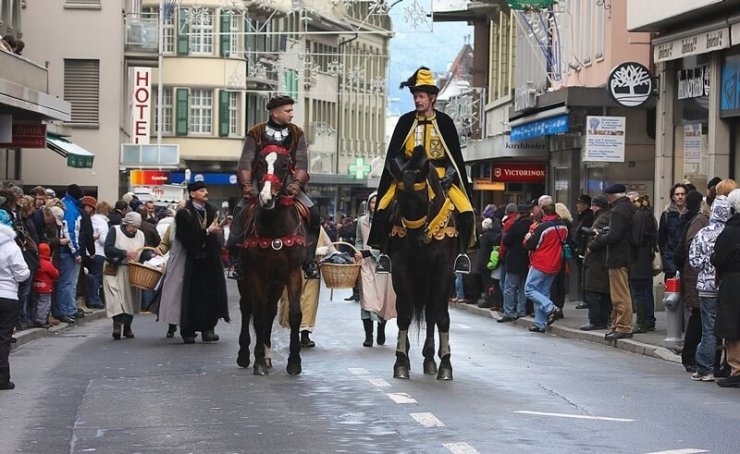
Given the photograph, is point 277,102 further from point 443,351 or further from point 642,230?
point 642,230

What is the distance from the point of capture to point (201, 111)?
263ft

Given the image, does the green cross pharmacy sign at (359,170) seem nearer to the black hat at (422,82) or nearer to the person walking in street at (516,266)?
the person walking in street at (516,266)

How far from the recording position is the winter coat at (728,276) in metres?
15.6

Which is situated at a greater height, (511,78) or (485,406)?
(511,78)

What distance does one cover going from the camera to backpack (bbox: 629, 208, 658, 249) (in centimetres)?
2259

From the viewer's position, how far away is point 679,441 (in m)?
11.4

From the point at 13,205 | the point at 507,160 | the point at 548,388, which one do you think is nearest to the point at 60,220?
the point at 13,205

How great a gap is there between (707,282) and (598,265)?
7.39 m

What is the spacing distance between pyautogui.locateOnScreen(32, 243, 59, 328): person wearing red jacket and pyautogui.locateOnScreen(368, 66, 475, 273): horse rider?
27.6ft

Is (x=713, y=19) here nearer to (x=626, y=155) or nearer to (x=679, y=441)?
(x=626, y=155)

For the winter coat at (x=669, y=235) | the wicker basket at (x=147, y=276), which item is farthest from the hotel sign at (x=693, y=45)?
the wicker basket at (x=147, y=276)

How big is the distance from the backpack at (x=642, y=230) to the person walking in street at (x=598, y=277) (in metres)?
0.49

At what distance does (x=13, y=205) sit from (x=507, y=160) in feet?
86.8

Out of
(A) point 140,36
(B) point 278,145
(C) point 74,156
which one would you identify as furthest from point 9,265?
(A) point 140,36
